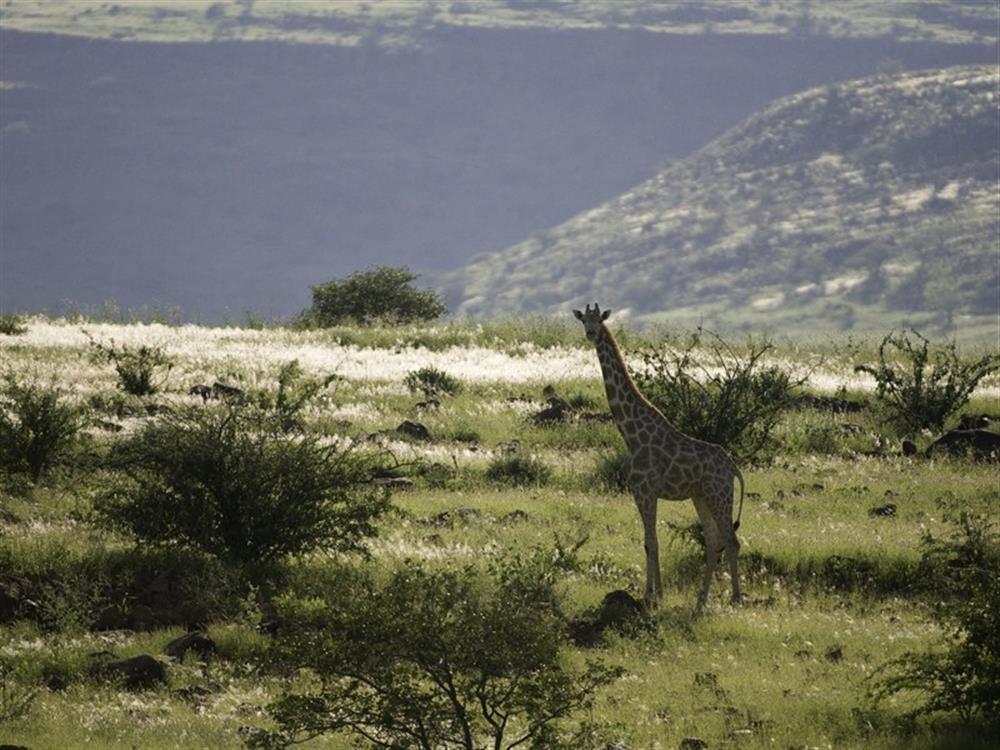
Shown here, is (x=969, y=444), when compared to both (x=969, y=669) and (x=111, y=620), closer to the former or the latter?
(x=969, y=669)

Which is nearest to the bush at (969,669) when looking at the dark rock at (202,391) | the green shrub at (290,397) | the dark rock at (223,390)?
the green shrub at (290,397)

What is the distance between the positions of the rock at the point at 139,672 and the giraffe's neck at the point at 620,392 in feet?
17.7

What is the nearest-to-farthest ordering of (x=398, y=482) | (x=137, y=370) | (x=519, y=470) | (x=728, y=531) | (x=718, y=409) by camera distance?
1. (x=728, y=531)
2. (x=398, y=482)
3. (x=519, y=470)
4. (x=718, y=409)
5. (x=137, y=370)

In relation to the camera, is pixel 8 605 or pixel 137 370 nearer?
pixel 8 605

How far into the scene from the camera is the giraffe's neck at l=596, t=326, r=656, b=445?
1741 cm

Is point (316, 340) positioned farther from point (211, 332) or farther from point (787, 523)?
point (787, 523)

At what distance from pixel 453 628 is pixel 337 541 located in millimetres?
7197

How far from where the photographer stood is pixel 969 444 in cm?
2656

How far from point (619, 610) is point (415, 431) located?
1079 cm

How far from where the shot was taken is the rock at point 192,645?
15.1 meters

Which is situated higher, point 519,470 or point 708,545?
point 519,470

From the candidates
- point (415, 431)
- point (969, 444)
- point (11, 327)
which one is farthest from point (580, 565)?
point (11, 327)

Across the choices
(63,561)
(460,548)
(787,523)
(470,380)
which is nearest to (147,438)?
(63,561)

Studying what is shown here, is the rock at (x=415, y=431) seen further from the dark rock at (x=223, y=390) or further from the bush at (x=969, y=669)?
the bush at (x=969, y=669)
